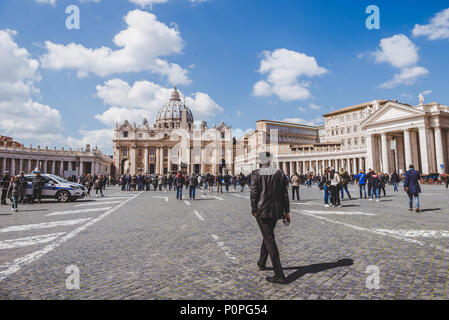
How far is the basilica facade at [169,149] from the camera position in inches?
3703

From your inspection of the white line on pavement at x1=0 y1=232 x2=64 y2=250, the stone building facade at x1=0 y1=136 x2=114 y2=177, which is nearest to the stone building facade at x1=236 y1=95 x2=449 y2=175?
the white line on pavement at x1=0 y1=232 x2=64 y2=250

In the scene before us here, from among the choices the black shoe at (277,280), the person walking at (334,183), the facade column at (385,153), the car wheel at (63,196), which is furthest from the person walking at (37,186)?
the facade column at (385,153)

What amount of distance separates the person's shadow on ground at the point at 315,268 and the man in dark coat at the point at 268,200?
1.21 ft

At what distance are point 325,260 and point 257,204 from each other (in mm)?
1553

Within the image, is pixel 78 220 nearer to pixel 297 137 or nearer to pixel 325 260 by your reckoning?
pixel 325 260

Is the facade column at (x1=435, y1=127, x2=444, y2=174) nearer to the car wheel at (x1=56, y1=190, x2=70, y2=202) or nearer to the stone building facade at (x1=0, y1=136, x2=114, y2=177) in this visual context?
the car wheel at (x1=56, y1=190, x2=70, y2=202)

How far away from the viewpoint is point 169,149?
96500 millimetres

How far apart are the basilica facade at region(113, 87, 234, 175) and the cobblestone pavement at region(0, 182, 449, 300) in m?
86.8

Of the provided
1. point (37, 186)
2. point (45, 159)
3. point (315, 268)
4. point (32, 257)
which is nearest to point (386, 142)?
point (37, 186)

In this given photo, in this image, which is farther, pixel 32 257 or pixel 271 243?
pixel 32 257

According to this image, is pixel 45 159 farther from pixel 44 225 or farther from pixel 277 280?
pixel 277 280

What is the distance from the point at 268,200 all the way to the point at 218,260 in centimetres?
139

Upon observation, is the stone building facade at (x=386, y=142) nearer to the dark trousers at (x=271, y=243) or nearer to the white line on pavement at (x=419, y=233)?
the white line on pavement at (x=419, y=233)
